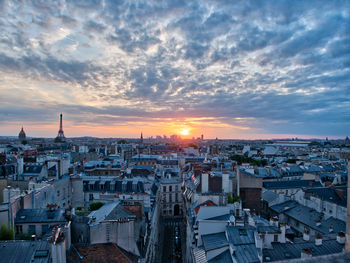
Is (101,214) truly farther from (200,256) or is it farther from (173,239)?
(173,239)

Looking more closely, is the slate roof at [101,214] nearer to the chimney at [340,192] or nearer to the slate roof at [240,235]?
the slate roof at [240,235]

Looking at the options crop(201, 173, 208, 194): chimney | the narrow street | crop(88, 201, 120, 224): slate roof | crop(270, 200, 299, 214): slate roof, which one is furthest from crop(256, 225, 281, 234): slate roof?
crop(270, 200, 299, 214): slate roof

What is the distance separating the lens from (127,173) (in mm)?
46594

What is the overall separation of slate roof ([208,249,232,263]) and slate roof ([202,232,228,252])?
1.64ft

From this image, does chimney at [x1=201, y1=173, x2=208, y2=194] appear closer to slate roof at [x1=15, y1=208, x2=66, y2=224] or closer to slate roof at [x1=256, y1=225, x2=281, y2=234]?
slate roof at [x1=256, y1=225, x2=281, y2=234]

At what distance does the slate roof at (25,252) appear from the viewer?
13.4 m

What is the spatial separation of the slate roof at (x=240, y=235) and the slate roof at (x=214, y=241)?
0.62 metres

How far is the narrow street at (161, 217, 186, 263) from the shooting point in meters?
31.5

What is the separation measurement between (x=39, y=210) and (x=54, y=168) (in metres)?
20.6

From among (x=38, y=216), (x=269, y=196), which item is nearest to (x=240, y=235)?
(x=38, y=216)

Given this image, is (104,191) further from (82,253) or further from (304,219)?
(304,219)

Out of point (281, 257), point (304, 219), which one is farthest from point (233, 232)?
point (304, 219)

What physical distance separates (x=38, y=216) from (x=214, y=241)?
44.4 feet

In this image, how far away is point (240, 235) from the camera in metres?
18.1
